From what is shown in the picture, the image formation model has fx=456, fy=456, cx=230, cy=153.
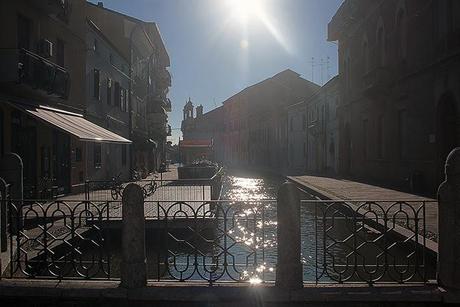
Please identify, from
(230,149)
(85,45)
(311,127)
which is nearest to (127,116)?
(85,45)

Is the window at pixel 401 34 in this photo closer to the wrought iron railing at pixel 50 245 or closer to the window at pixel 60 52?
the window at pixel 60 52

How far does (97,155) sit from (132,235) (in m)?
19.8

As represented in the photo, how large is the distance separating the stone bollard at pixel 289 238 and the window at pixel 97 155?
65.3ft

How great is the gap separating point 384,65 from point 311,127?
20594mm

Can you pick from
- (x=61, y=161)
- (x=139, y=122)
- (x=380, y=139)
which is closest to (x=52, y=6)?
(x=61, y=161)

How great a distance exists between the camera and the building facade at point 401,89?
1678 cm

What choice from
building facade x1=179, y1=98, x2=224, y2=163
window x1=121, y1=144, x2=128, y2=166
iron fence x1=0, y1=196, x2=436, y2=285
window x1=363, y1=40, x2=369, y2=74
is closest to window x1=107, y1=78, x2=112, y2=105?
window x1=121, y1=144, x2=128, y2=166

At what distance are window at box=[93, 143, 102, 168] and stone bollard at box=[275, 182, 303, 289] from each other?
19903mm

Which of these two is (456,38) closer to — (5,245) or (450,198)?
(450,198)

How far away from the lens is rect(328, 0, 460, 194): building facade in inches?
661

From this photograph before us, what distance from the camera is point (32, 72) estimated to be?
48.9 feet

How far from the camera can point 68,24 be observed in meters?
19.7

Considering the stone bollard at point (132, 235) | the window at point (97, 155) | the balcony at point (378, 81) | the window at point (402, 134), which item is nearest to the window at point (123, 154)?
the window at point (97, 155)

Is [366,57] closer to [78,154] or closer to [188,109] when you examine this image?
[78,154]
